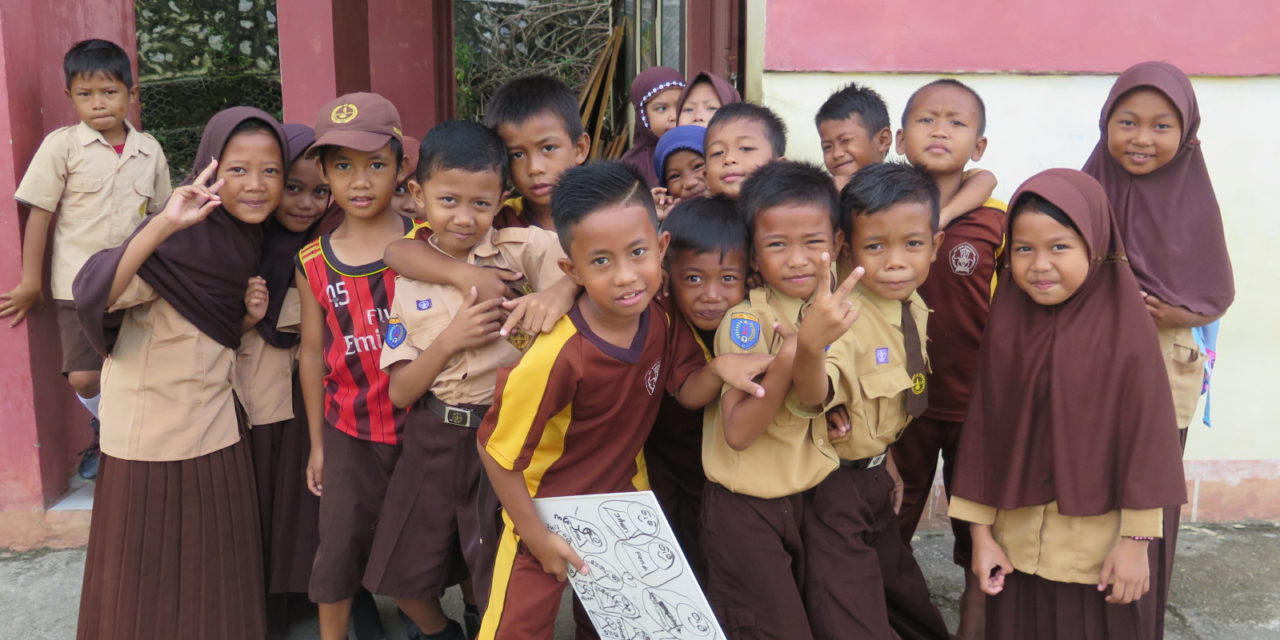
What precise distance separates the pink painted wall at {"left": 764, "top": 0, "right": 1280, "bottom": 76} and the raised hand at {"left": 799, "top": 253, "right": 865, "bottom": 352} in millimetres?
1833

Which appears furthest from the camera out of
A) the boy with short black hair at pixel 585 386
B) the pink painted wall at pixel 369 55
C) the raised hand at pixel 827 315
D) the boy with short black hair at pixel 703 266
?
the pink painted wall at pixel 369 55

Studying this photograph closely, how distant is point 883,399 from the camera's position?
91.0 inches

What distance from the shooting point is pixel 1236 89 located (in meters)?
3.56

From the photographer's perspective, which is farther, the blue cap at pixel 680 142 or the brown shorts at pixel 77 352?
the blue cap at pixel 680 142

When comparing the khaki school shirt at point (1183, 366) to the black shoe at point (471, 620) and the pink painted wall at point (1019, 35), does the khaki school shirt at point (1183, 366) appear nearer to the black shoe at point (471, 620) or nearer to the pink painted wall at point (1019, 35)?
the pink painted wall at point (1019, 35)

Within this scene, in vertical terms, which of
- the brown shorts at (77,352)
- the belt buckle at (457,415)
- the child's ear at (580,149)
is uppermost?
the child's ear at (580,149)

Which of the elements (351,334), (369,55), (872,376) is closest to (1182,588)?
(872,376)

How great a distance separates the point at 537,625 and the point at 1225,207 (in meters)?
3.07

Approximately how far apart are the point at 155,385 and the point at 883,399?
76.2 inches

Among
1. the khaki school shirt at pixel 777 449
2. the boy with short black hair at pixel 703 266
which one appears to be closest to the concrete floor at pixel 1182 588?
the khaki school shirt at pixel 777 449

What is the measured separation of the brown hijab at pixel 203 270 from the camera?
7.95 feet

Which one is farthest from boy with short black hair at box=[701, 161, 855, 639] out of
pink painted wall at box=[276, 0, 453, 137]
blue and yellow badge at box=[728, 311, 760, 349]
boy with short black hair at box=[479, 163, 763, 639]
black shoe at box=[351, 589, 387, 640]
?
pink painted wall at box=[276, 0, 453, 137]

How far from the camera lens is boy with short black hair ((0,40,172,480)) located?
3336mm

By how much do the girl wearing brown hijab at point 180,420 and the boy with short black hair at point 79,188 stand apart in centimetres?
89
